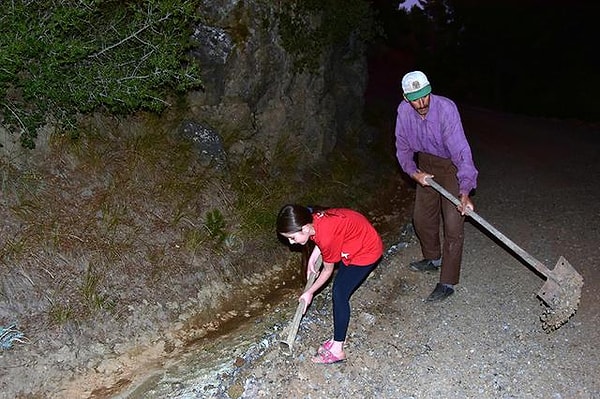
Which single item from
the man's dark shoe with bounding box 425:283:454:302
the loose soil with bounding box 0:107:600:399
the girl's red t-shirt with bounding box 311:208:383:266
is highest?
the girl's red t-shirt with bounding box 311:208:383:266

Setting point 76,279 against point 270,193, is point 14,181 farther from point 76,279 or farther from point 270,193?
point 270,193

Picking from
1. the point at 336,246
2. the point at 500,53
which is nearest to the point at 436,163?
the point at 336,246

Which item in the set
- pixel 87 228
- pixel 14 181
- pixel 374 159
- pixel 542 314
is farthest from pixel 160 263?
pixel 374 159

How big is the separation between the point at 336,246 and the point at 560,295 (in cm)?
205

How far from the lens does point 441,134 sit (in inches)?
209

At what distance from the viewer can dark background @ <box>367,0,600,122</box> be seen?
2141 cm

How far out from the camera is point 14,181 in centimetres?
604

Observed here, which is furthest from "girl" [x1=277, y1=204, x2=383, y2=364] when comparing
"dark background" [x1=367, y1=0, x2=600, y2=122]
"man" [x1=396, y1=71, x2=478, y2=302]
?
Answer: "dark background" [x1=367, y1=0, x2=600, y2=122]

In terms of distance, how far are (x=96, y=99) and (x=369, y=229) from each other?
3163 mm

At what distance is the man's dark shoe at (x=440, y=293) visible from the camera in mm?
5863

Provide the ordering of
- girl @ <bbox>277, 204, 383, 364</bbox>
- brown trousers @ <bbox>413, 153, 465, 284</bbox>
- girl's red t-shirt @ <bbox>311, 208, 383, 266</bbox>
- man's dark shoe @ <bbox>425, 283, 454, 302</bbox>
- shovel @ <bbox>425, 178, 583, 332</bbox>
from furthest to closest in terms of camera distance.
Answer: man's dark shoe @ <bbox>425, 283, 454, 302</bbox>
brown trousers @ <bbox>413, 153, 465, 284</bbox>
shovel @ <bbox>425, 178, 583, 332</bbox>
girl's red t-shirt @ <bbox>311, 208, 383, 266</bbox>
girl @ <bbox>277, 204, 383, 364</bbox>

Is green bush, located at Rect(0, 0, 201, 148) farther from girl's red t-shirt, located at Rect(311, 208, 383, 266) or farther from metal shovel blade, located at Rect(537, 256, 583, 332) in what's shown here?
metal shovel blade, located at Rect(537, 256, 583, 332)

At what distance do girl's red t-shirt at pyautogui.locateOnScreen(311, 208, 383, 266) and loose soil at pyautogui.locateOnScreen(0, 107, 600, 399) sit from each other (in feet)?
3.19

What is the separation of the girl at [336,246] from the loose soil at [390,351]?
1.11 feet
